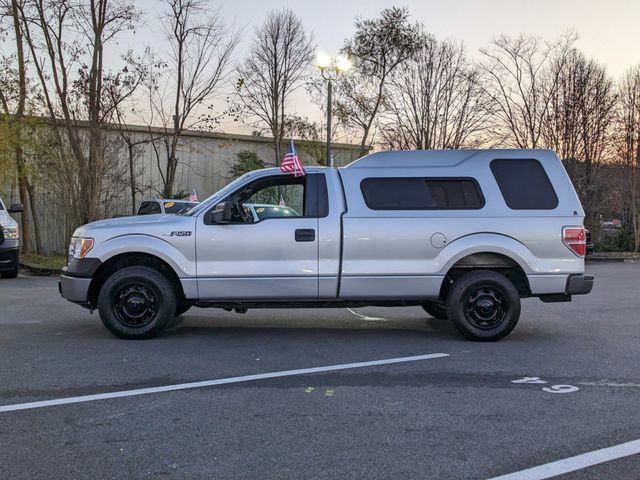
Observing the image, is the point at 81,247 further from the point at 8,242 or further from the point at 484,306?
the point at 8,242

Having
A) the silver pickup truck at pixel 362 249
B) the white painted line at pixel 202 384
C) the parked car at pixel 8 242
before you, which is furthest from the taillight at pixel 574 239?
the parked car at pixel 8 242

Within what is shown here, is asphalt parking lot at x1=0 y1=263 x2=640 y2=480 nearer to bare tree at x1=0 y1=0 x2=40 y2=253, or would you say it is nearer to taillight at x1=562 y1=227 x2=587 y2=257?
taillight at x1=562 y1=227 x2=587 y2=257

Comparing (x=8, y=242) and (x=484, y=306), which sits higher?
(x=8, y=242)

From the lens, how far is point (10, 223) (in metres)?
12.9

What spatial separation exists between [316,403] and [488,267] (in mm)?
3200

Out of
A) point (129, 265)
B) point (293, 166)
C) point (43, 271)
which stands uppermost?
point (293, 166)

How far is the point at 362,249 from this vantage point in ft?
21.6

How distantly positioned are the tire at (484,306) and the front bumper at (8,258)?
10511 mm

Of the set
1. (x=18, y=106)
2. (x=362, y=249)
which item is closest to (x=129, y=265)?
(x=362, y=249)

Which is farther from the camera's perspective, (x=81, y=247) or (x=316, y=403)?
(x=81, y=247)

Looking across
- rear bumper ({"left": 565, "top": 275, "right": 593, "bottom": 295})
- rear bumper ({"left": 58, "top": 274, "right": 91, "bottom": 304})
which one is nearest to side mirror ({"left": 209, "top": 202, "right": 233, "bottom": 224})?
rear bumper ({"left": 58, "top": 274, "right": 91, "bottom": 304})

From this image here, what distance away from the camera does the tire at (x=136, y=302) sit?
21.5 ft

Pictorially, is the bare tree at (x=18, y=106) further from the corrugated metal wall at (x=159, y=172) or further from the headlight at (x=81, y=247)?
the headlight at (x=81, y=247)

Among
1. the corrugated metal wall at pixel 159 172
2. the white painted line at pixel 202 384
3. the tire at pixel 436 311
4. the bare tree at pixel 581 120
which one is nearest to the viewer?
the white painted line at pixel 202 384
